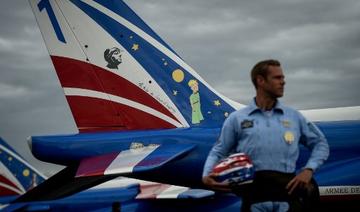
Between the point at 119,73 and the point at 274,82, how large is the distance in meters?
6.70

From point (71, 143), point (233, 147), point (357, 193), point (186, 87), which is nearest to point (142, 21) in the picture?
point (186, 87)

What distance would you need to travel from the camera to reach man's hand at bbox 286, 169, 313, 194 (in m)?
3.42

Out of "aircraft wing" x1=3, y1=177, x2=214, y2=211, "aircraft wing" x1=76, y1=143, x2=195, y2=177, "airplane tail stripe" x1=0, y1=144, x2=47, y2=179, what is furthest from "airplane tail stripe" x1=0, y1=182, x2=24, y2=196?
"aircraft wing" x1=76, y1=143, x2=195, y2=177

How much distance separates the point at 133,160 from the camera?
736cm

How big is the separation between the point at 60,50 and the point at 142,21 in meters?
1.73

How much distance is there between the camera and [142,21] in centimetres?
1044

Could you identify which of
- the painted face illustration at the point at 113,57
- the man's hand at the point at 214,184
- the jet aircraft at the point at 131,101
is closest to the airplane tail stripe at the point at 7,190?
the jet aircraft at the point at 131,101

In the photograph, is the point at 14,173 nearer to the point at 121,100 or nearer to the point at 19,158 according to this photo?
the point at 19,158

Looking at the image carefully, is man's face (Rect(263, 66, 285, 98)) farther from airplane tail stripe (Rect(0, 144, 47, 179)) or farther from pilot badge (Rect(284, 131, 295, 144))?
airplane tail stripe (Rect(0, 144, 47, 179))

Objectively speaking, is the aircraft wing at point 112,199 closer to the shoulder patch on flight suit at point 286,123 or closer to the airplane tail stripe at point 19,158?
the airplane tail stripe at point 19,158

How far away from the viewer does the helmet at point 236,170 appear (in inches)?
131

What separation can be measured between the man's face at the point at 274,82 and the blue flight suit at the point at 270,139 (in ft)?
0.38

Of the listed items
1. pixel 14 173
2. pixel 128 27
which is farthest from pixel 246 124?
pixel 14 173

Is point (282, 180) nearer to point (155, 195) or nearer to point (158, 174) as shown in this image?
point (158, 174)
